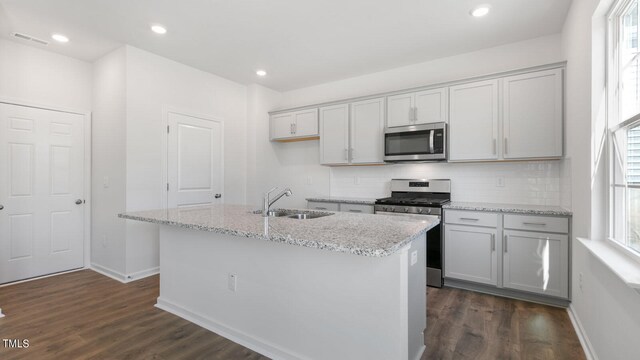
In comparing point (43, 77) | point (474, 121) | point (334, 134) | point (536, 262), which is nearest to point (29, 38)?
point (43, 77)

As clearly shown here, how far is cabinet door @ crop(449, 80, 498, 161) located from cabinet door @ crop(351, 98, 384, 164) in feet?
2.72

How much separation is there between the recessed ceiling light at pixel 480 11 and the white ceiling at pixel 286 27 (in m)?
0.05

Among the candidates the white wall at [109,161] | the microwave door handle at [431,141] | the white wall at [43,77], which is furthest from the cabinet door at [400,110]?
the white wall at [43,77]

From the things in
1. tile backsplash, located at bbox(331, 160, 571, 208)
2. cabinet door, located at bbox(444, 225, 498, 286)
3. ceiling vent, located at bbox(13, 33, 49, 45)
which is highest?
ceiling vent, located at bbox(13, 33, 49, 45)

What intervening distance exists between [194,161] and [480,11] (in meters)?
3.55

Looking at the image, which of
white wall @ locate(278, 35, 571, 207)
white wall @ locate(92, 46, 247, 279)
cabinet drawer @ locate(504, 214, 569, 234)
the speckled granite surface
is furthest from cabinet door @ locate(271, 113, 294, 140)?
cabinet drawer @ locate(504, 214, 569, 234)

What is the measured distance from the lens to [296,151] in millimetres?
4980

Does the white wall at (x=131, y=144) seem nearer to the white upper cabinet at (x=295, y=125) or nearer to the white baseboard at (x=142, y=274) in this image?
the white baseboard at (x=142, y=274)

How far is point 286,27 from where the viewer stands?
3.00m

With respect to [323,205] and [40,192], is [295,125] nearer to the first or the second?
[323,205]

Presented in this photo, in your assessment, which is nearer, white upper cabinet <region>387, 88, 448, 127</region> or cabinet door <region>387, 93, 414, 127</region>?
white upper cabinet <region>387, 88, 448, 127</region>

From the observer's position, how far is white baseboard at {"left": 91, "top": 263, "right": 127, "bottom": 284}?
3405 millimetres

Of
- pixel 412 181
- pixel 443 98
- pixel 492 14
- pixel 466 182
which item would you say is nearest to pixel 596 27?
pixel 492 14

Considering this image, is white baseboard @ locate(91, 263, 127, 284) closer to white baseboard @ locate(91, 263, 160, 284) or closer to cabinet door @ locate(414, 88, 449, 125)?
white baseboard @ locate(91, 263, 160, 284)
